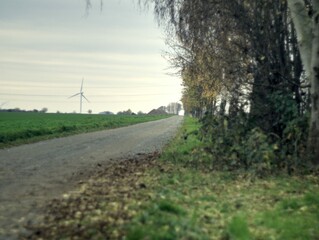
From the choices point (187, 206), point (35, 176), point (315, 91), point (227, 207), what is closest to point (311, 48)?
point (315, 91)

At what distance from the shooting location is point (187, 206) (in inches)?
310

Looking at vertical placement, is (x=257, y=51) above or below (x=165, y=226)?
above

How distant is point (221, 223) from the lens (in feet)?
22.5

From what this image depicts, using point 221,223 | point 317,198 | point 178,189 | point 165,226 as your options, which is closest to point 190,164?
point 178,189

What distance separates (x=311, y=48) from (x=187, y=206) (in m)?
7.45

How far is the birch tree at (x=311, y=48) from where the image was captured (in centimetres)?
1246

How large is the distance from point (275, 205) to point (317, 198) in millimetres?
1019

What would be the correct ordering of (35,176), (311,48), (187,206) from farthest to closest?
(311,48), (35,176), (187,206)

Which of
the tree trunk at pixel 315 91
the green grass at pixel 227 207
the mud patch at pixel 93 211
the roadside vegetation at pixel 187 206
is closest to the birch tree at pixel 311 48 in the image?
the tree trunk at pixel 315 91

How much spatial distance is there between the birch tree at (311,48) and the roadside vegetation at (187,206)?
3.80 feet

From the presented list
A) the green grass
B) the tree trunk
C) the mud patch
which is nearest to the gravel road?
the mud patch

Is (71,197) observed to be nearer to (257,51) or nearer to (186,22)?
(186,22)

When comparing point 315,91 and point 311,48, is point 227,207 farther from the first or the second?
point 311,48

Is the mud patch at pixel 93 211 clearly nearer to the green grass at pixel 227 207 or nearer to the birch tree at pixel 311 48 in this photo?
the green grass at pixel 227 207
